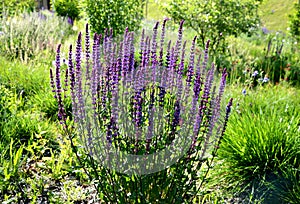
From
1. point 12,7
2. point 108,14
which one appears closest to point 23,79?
point 108,14

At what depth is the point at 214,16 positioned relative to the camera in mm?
7590

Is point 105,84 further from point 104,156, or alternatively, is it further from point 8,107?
point 8,107

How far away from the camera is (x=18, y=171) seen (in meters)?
3.24

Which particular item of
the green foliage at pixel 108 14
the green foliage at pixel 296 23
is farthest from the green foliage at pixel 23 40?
the green foliage at pixel 296 23

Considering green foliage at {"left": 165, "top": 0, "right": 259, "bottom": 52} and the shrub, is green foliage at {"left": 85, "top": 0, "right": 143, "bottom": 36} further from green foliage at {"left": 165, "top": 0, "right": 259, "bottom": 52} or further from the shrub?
the shrub

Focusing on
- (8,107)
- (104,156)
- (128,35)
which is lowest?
(8,107)

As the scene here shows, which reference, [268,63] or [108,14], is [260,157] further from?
[108,14]

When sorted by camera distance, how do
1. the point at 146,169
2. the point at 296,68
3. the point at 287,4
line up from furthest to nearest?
the point at 287,4 < the point at 296,68 < the point at 146,169

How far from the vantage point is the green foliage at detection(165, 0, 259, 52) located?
760 cm

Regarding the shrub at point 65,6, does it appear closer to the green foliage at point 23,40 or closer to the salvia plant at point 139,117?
the green foliage at point 23,40

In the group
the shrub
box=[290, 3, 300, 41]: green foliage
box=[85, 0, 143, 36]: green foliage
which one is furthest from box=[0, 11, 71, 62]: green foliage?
box=[290, 3, 300, 41]: green foliage

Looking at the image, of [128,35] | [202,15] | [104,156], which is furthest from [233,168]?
[202,15]

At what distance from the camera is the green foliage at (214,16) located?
24.9ft

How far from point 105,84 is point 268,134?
1.79m
